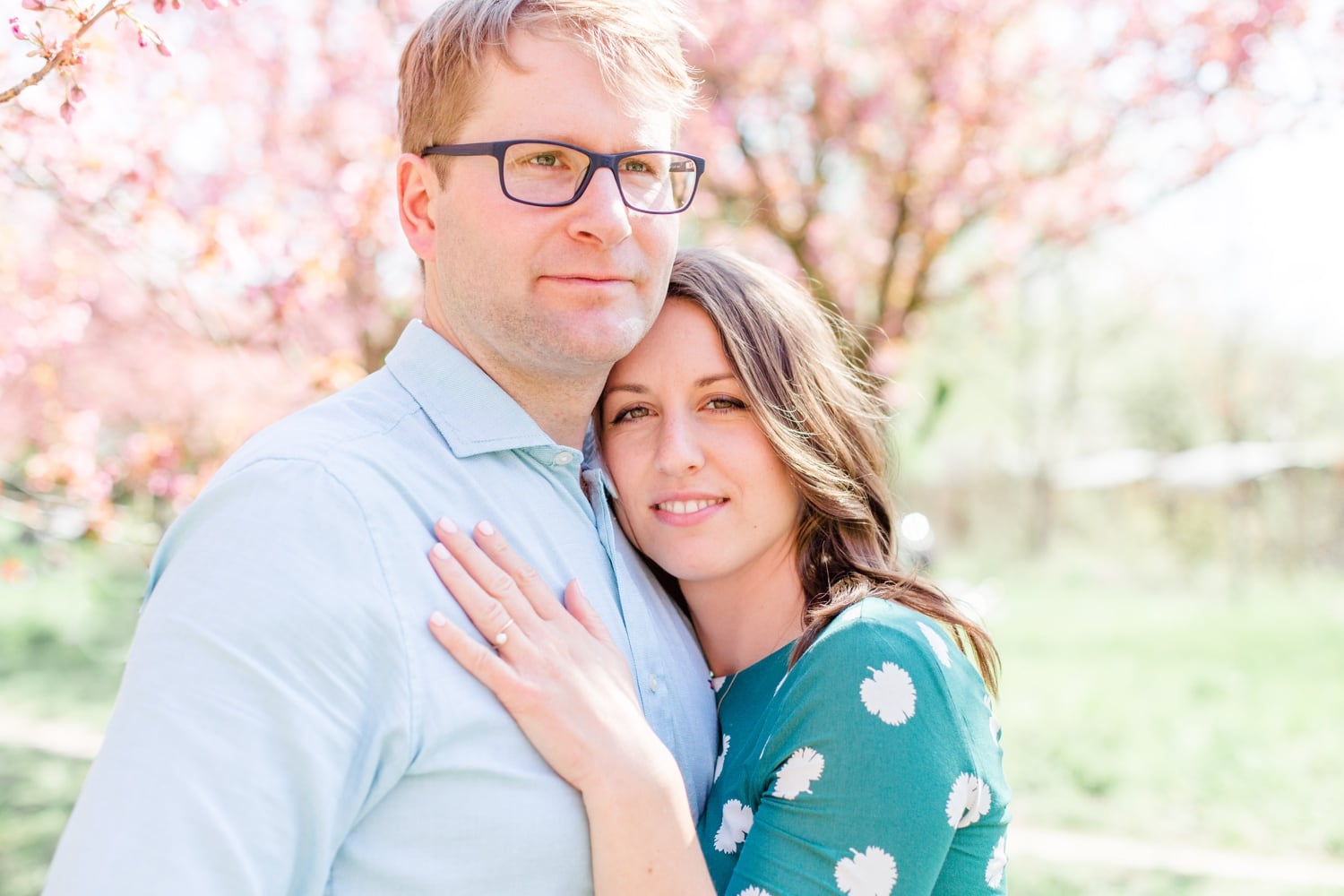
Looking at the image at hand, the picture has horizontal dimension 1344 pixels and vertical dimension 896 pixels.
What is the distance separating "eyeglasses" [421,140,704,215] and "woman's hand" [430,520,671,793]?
24.1 inches

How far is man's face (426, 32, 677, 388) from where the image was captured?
195 centimetres

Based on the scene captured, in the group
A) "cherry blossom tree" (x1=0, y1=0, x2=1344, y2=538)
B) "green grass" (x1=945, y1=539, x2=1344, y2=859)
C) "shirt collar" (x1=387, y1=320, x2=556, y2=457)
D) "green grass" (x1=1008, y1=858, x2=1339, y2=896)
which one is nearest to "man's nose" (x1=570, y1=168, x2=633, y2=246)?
"shirt collar" (x1=387, y1=320, x2=556, y2=457)

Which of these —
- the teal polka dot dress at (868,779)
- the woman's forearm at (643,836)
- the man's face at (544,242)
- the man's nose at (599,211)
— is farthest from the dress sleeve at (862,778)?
the man's nose at (599,211)

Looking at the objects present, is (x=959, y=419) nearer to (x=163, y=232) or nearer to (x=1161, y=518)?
(x=1161, y=518)

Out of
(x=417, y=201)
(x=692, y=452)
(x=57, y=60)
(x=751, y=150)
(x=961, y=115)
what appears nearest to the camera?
(x=57, y=60)

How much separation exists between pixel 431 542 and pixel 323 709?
1.11ft

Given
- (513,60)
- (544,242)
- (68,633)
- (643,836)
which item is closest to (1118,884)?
(643,836)

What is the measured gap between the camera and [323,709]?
1.46m

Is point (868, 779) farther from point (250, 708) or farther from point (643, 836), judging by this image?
point (250, 708)

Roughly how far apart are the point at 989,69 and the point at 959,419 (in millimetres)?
22945

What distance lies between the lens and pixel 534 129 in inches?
76.3

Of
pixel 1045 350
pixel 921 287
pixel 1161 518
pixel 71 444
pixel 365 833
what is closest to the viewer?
pixel 365 833

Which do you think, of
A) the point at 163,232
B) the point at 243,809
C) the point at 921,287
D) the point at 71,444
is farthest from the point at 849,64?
the point at 243,809

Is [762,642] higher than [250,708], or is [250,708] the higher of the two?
[250,708]
